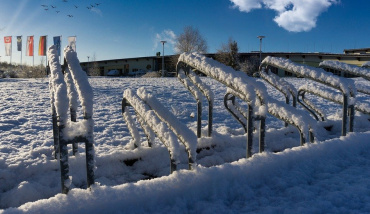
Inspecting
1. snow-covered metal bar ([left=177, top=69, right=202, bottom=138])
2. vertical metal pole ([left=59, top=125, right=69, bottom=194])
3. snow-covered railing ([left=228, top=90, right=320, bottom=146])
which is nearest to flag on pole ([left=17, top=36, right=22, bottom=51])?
snow-covered metal bar ([left=177, top=69, right=202, bottom=138])

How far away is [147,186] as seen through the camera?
1.52 meters

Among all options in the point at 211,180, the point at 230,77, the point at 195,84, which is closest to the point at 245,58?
the point at 195,84

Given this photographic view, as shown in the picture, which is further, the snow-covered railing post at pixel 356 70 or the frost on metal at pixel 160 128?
A: the snow-covered railing post at pixel 356 70

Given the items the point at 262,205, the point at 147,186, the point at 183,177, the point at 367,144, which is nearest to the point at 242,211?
the point at 262,205

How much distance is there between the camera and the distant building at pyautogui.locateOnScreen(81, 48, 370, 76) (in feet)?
111

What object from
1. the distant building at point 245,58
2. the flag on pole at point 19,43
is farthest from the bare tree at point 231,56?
the flag on pole at point 19,43

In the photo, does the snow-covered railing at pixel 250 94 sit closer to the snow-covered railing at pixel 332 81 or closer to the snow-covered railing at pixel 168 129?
the snow-covered railing at pixel 168 129

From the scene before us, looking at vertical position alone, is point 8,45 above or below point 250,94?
above

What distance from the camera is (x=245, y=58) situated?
1580 inches

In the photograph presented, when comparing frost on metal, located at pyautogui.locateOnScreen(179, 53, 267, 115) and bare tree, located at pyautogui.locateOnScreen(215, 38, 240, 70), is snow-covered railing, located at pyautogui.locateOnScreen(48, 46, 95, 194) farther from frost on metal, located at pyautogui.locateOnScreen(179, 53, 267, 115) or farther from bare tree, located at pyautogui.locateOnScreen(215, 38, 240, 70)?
bare tree, located at pyautogui.locateOnScreen(215, 38, 240, 70)

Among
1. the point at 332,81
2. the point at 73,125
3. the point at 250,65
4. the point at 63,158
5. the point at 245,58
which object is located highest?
the point at 245,58

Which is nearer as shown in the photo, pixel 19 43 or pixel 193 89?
pixel 193 89

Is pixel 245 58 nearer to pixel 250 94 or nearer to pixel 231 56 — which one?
pixel 231 56

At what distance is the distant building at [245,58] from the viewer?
33781 mm
